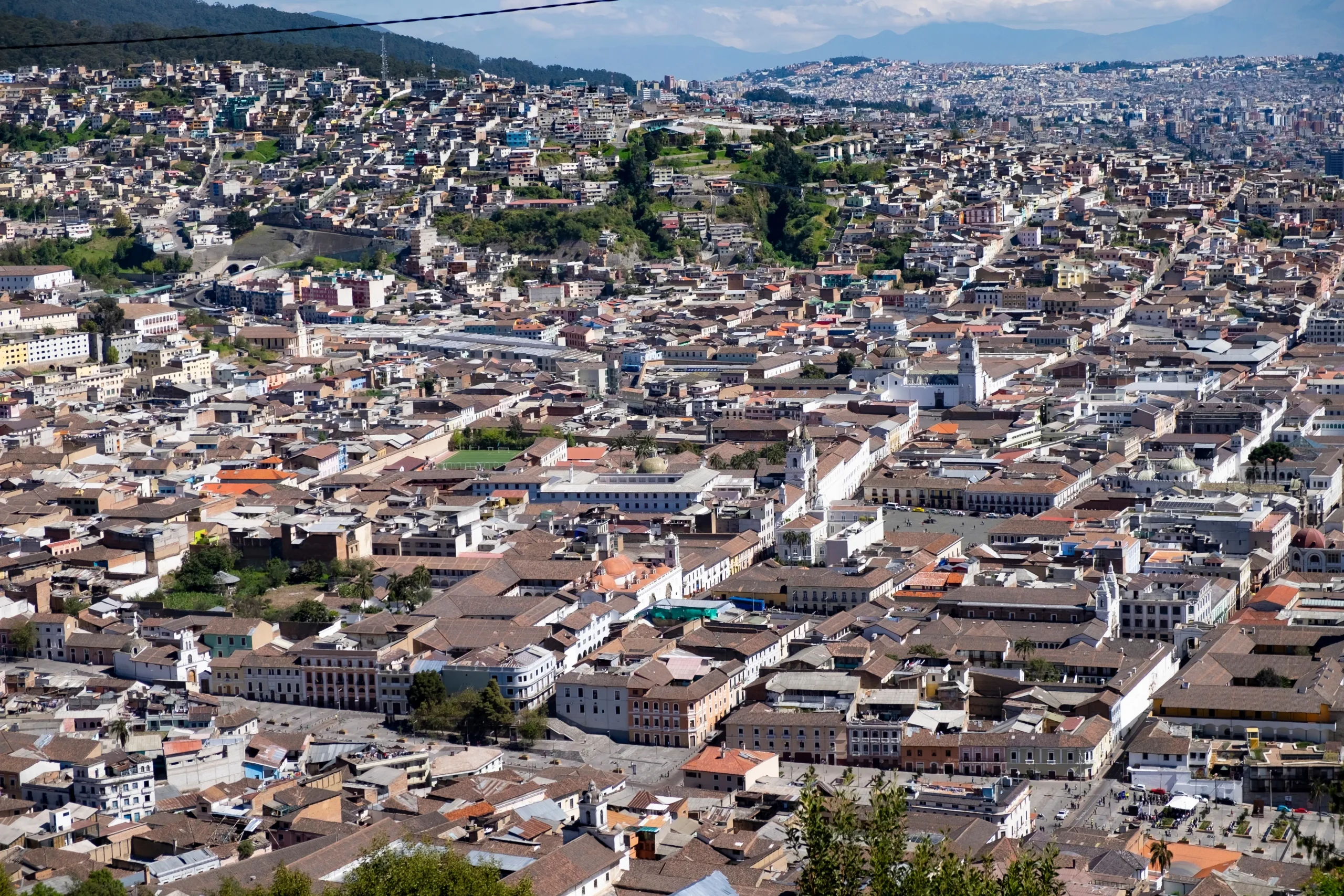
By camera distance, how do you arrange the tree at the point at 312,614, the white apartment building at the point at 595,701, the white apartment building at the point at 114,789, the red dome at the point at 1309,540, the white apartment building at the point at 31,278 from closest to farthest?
the white apartment building at the point at 114,789 < the white apartment building at the point at 595,701 < the tree at the point at 312,614 < the red dome at the point at 1309,540 < the white apartment building at the point at 31,278

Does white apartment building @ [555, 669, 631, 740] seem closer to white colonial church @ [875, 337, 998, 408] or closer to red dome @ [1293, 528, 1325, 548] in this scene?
red dome @ [1293, 528, 1325, 548]

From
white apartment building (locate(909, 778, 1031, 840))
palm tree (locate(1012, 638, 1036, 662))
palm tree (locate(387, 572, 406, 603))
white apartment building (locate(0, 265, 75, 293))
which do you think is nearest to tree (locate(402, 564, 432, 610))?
palm tree (locate(387, 572, 406, 603))

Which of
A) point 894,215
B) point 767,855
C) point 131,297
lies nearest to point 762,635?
point 767,855

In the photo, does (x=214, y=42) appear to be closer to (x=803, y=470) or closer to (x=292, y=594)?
(x=803, y=470)

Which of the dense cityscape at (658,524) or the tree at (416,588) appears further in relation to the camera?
the tree at (416,588)

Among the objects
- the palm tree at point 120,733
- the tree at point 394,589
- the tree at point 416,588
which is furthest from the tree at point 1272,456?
the palm tree at point 120,733

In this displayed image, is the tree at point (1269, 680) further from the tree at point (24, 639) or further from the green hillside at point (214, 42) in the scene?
the green hillside at point (214, 42)
